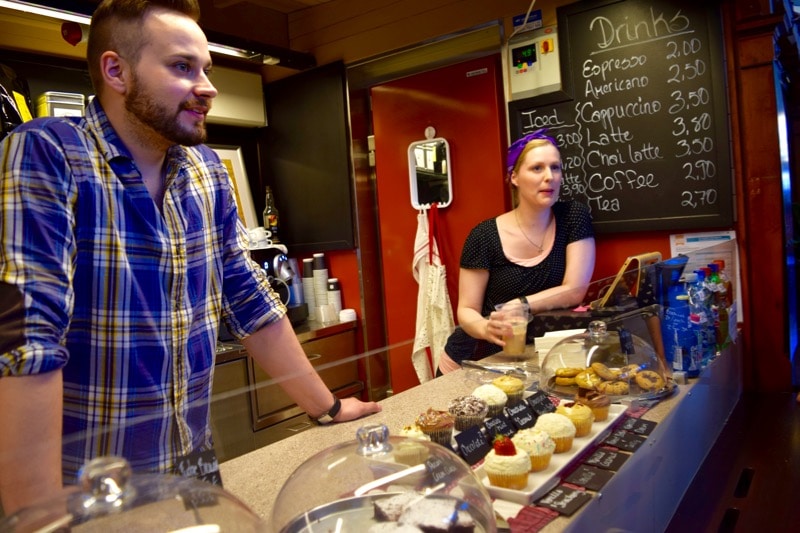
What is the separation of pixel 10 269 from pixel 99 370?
0.94ft

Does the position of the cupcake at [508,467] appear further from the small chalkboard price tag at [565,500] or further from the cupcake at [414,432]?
the cupcake at [414,432]

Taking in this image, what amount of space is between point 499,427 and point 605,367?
47 cm

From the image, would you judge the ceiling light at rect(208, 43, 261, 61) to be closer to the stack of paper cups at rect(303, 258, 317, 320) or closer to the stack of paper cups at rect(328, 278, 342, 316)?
the stack of paper cups at rect(303, 258, 317, 320)

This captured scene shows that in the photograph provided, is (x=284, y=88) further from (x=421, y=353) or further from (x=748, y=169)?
(x=748, y=169)

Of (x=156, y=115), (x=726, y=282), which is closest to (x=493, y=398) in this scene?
(x=156, y=115)

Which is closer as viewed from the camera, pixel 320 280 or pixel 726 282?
pixel 726 282

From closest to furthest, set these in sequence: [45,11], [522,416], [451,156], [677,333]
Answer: [522,416], [677,333], [45,11], [451,156]

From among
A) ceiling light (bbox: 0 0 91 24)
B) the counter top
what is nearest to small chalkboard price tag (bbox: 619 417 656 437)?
the counter top

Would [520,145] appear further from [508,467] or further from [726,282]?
[508,467]

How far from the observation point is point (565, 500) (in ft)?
3.55

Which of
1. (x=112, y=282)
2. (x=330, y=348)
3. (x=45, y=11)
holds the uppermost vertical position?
(x=45, y=11)

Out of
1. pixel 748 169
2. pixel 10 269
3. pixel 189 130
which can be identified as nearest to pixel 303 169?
pixel 748 169

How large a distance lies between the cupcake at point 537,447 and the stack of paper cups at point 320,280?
3.15 m

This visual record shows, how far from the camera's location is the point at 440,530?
75 cm
